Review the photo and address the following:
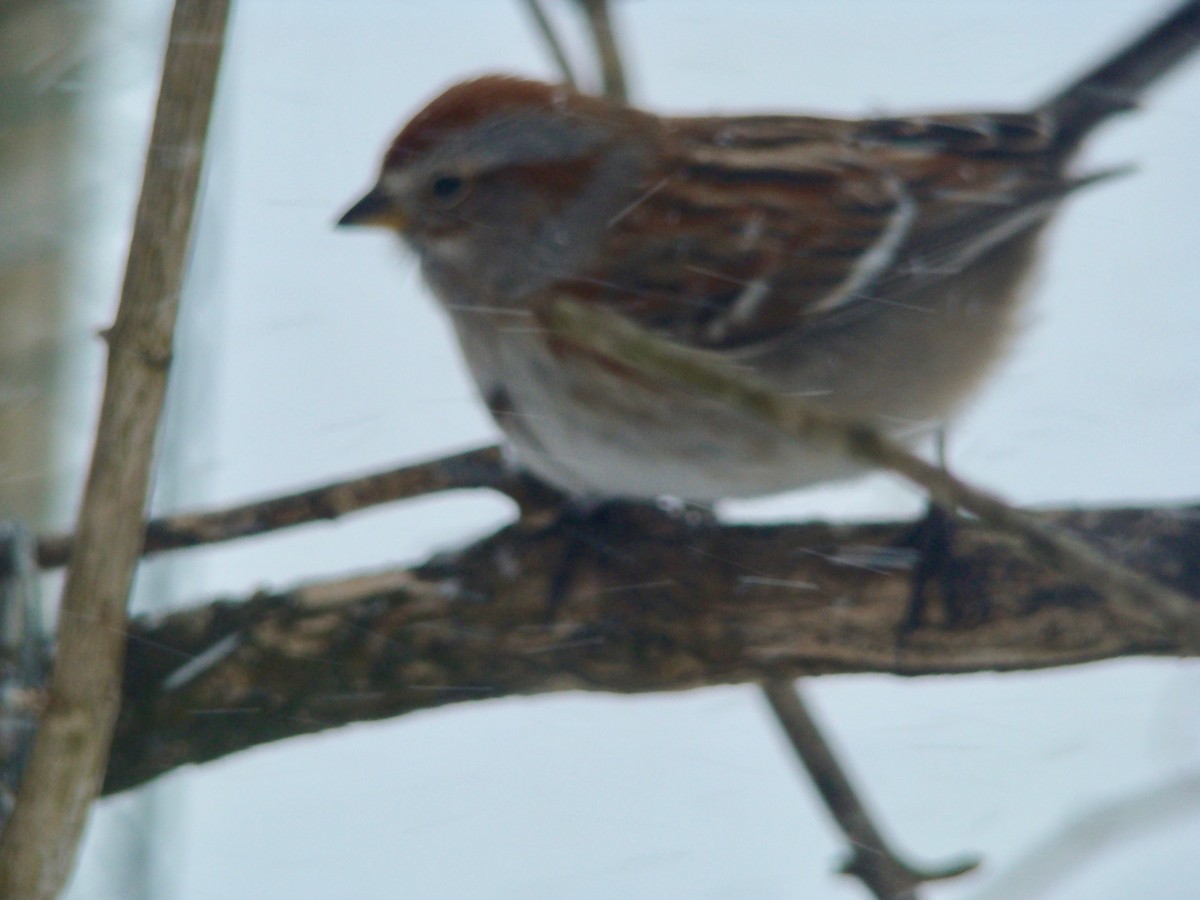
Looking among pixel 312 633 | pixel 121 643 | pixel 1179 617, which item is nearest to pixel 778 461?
pixel 312 633

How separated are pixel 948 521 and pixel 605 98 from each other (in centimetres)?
73

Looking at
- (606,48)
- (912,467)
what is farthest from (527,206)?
(912,467)

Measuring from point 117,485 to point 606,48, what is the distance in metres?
0.87

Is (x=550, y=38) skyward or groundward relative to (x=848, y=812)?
skyward

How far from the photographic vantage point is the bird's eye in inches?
73.1

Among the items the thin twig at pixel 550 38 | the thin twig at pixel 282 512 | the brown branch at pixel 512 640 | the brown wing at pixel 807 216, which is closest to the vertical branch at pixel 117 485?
the thin twig at pixel 282 512

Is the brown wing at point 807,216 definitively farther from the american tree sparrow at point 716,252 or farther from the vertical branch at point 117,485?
the vertical branch at point 117,485

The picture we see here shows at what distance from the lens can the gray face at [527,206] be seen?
6.22 ft

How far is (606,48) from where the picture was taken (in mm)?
1634

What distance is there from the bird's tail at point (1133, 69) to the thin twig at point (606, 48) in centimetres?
57

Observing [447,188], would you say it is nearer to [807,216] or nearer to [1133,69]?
[807,216]

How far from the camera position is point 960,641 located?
58.3 inches

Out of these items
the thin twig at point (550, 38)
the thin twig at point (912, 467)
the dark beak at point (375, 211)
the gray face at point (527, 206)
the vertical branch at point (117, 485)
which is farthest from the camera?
the gray face at point (527, 206)

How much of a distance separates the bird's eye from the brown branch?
561 millimetres
